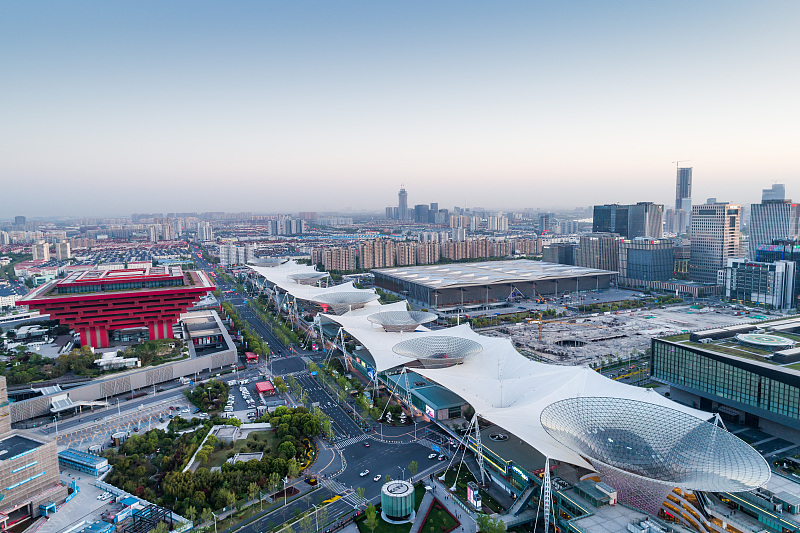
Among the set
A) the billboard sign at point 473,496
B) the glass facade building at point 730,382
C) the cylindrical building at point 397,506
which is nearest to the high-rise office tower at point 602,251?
the glass facade building at point 730,382

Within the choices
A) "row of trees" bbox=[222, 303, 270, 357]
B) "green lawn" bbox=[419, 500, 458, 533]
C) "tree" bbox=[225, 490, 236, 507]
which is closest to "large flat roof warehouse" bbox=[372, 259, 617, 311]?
"row of trees" bbox=[222, 303, 270, 357]

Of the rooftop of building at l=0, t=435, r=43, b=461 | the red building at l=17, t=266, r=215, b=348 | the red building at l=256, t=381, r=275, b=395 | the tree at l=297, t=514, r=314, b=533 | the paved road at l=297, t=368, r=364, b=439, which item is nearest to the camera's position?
the tree at l=297, t=514, r=314, b=533

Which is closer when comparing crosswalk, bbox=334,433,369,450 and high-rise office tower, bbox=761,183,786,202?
crosswalk, bbox=334,433,369,450

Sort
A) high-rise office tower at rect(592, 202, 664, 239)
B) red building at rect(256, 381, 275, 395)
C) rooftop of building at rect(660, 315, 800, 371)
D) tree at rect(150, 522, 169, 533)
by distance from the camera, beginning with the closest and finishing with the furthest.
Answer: tree at rect(150, 522, 169, 533), rooftop of building at rect(660, 315, 800, 371), red building at rect(256, 381, 275, 395), high-rise office tower at rect(592, 202, 664, 239)

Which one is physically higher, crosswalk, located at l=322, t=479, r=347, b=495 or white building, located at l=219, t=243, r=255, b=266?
white building, located at l=219, t=243, r=255, b=266

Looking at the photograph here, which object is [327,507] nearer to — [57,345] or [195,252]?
[57,345]

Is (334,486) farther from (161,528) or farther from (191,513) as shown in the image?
(161,528)

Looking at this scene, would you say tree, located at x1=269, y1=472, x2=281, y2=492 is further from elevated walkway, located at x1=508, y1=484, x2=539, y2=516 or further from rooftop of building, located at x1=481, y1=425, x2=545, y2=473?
elevated walkway, located at x1=508, y1=484, x2=539, y2=516
